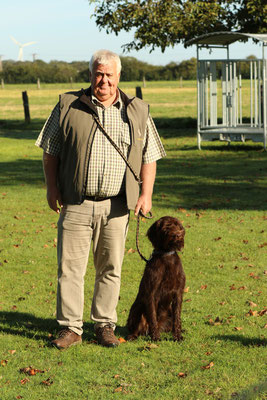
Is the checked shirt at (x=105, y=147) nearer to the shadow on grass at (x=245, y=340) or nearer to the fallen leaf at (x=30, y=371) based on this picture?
the fallen leaf at (x=30, y=371)

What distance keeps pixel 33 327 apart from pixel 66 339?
0.82m

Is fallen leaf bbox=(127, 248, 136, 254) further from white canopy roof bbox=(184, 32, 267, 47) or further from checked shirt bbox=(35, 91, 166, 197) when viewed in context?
white canopy roof bbox=(184, 32, 267, 47)

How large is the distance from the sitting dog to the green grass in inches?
5.9

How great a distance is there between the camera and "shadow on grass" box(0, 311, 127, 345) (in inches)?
224

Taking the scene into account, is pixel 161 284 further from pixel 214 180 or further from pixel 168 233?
pixel 214 180

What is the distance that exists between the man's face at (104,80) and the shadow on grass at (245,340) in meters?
2.24

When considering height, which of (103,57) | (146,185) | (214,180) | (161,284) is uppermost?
(103,57)

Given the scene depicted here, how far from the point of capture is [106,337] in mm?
5336

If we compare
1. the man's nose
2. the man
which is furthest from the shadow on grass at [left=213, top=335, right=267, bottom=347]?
the man's nose

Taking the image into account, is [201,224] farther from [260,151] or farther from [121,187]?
[260,151]

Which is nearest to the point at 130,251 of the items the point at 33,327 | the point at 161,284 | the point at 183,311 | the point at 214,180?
the point at 183,311

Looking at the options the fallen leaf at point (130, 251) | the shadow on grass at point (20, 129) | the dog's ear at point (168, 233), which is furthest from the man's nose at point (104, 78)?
the shadow on grass at point (20, 129)

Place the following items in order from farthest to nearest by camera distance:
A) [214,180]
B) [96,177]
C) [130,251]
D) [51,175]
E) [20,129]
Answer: [20,129]
[214,180]
[130,251]
[51,175]
[96,177]

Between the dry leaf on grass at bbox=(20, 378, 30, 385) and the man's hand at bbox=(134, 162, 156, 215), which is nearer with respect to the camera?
the dry leaf on grass at bbox=(20, 378, 30, 385)
